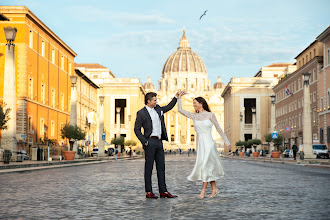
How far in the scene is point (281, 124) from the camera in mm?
91688

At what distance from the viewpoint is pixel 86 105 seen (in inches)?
3413

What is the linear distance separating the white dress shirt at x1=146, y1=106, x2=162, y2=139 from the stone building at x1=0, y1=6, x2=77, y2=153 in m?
35.3

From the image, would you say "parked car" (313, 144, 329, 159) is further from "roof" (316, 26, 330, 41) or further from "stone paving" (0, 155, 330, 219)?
"stone paving" (0, 155, 330, 219)

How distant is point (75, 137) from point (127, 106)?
228 feet

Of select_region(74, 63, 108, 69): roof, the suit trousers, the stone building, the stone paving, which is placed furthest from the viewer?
select_region(74, 63, 108, 69): roof

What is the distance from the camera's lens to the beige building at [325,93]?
60.6m

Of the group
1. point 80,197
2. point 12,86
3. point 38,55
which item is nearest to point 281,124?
point 38,55

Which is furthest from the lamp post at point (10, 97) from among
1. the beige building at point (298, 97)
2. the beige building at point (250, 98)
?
the beige building at point (250, 98)

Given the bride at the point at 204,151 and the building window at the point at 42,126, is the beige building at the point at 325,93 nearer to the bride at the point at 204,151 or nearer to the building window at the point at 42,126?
the building window at the point at 42,126

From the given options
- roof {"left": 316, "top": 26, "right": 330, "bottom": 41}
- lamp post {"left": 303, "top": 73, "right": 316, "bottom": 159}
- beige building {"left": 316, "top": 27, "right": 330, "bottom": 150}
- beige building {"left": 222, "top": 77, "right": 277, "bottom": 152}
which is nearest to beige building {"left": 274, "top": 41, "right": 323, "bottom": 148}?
beige building {"left": 316, "top": 27, "right": 330, "bottom": 150}

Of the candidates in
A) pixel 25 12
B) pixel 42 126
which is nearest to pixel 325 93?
pixel 42 126

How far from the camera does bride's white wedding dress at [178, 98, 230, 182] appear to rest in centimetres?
1093

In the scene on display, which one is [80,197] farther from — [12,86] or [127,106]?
[127,106]

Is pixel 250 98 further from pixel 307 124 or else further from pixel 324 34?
pixel 307 124
